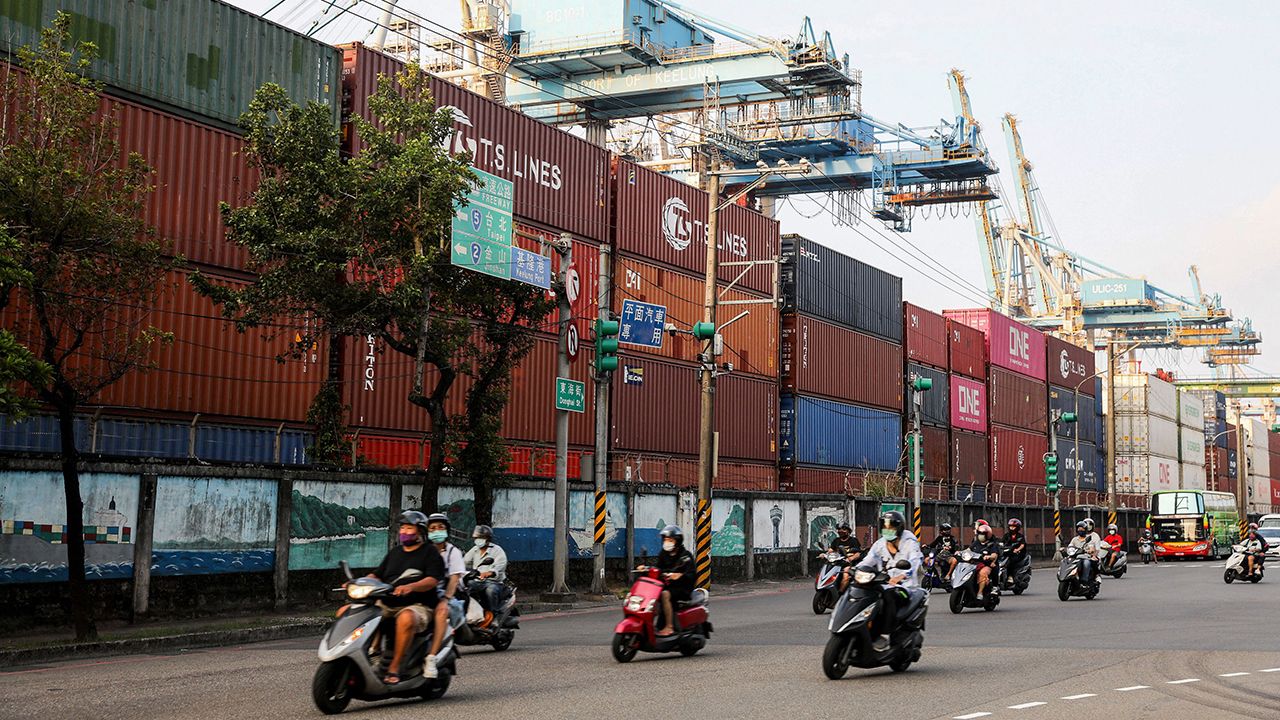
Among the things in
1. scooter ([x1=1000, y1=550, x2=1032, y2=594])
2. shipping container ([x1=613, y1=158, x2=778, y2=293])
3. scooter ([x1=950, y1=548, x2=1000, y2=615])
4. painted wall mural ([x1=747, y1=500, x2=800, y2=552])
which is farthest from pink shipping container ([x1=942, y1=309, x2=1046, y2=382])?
scooter ([x1=950, y1=548, x2=1000, y2=615])

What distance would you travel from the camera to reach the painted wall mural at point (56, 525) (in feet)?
58.3

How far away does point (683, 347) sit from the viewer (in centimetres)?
3688

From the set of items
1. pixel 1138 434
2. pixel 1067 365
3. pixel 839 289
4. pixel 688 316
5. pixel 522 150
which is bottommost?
pixel 1138 434

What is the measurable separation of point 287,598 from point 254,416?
3417 mm

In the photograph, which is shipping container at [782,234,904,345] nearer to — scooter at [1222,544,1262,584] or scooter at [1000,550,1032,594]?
scooter at [1222,544,1262,584]

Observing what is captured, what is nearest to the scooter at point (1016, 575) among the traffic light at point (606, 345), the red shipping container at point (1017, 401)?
the traffic light at point (606, 345)

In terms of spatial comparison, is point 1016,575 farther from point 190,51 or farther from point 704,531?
point 190,51

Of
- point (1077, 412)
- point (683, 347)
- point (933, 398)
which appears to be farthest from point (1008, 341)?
point (683, 347)

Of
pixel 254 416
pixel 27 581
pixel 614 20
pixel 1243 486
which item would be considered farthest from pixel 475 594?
pixel 1243 486

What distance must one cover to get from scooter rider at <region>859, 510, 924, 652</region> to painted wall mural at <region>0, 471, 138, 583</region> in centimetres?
1184

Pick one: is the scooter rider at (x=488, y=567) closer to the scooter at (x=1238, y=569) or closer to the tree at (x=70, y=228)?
the tree at (x=70, y=228)

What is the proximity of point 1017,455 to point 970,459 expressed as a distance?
21.7ft

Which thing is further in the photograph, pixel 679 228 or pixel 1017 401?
pixel 1017 401

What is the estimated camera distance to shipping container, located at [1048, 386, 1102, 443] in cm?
6538
